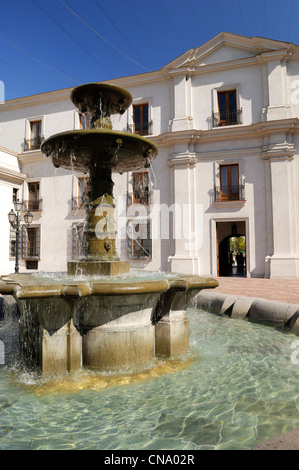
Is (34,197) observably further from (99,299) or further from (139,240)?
(99,299)

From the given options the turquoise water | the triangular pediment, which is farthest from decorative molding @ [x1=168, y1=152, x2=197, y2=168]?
the turquoise water

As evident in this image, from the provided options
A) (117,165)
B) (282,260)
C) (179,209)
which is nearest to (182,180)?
(179,209)

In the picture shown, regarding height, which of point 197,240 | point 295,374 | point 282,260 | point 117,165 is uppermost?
point 117,165

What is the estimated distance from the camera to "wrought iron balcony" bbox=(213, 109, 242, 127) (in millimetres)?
15711

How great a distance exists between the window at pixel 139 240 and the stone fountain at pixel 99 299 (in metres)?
10.9

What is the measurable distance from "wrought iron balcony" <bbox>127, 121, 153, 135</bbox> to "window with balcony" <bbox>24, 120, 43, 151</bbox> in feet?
19.9

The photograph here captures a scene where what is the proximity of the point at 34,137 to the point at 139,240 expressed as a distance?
9.83m

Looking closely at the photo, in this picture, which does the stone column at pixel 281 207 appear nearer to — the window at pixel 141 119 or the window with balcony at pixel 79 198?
the window at pixel 141 119

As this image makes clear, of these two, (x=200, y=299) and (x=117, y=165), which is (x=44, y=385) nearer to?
(x=117, y=165)

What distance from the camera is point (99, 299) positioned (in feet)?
12.7

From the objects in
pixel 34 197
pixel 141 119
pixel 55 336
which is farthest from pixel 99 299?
pixel 34 197

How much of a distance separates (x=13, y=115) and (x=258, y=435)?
22176 mm
